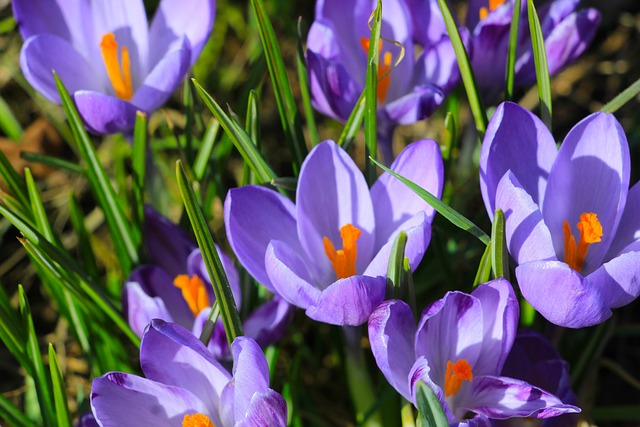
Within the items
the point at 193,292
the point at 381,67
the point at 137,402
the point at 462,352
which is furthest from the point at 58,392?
the point at 381,67

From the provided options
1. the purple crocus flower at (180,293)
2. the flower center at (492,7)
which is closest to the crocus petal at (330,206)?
the purple crocus flower at (180,293)

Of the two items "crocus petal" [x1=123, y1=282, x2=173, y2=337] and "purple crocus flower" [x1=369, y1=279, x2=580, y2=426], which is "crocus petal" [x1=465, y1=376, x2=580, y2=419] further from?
"crocus petal" [x1=123, y1=282, x2=173, y2=337]

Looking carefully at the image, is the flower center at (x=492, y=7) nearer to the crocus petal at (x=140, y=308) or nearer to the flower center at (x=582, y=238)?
the flower center at (x=582, y=238)

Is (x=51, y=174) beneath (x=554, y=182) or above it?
beneath

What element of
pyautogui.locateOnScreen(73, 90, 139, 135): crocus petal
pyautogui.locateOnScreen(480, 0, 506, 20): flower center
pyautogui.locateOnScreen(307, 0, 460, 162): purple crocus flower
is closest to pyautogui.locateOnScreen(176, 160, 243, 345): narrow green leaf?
pyautogui.locateOnScreen(73, 90, 139, 135): crocus petal

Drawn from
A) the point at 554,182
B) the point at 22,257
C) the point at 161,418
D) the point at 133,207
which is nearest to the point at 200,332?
the point at 161,418

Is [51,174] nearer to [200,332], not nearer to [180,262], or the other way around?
[180,262]
